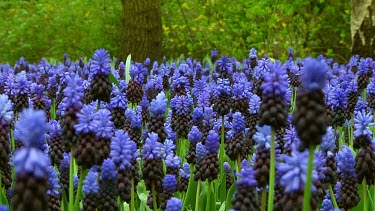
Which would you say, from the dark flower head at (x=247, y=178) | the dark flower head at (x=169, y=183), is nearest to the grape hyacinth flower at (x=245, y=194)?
the dark flower head at (x=247, y=178)

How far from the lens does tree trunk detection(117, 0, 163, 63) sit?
1262 centimetres

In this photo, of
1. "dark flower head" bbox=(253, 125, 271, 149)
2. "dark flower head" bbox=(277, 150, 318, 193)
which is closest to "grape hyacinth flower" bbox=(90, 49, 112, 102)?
"dark flower head" bbox=(253, 125, 271, 149)

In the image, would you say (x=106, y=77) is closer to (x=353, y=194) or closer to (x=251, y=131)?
(x=251, y=131)

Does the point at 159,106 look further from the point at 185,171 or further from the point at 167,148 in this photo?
the point at 185,171

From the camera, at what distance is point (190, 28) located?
17062mm

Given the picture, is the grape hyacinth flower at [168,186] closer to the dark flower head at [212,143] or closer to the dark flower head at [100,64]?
the dark flower head at [212,143]

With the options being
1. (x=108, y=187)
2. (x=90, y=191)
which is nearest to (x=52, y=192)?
(x=90, y=191)

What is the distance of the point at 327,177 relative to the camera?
10.9 ft

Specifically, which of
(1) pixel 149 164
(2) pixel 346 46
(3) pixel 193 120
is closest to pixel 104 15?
(2) pixel 346 46

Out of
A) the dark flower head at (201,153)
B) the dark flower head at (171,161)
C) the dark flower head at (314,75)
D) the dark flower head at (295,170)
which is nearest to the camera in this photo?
the dark flower head at (314,75)

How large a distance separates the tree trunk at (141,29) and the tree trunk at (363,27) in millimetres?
4078

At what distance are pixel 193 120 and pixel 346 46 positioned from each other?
542 inches

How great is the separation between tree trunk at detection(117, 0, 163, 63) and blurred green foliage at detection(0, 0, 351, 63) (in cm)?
176

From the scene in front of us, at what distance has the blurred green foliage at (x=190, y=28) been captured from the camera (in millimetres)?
14477
